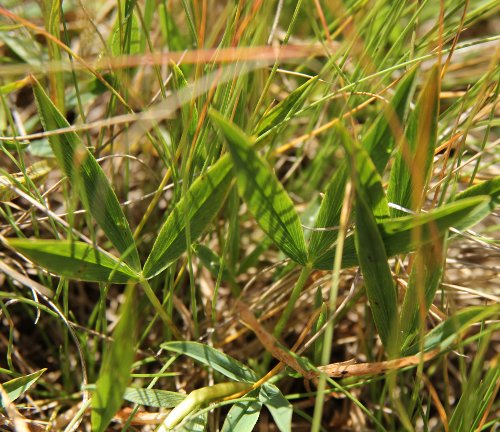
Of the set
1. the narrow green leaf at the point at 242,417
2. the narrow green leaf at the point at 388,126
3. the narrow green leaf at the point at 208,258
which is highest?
the narrow green leaf at the point at 388,126

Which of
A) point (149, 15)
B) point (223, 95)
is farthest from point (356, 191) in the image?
point (149, 15)

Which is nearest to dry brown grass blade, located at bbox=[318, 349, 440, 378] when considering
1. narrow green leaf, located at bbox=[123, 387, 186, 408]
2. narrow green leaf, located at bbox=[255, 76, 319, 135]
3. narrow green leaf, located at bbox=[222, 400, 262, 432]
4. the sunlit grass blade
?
narrow green leaf, located at bbox=[222, 400, 262, 432]

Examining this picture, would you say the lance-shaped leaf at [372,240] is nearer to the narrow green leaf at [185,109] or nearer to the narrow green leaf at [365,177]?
the narrow green leaf at [365,177]

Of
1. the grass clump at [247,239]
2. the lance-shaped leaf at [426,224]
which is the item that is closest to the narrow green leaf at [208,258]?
the grass clump at [247,239]

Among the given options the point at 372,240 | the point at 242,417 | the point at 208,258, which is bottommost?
the point at 242,417

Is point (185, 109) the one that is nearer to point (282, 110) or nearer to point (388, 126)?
point (282, 110)

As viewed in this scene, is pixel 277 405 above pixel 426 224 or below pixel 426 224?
below

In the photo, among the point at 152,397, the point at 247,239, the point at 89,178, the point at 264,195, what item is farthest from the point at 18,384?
the point at 247,239
